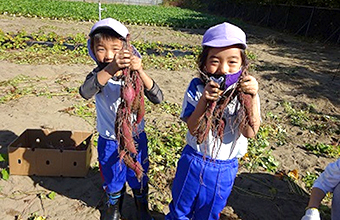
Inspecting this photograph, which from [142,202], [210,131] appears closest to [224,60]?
[210,131]

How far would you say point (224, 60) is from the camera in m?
1.68

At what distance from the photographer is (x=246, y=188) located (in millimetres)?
3432

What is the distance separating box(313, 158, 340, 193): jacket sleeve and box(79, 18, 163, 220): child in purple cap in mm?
1298

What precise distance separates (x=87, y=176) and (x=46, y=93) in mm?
2855

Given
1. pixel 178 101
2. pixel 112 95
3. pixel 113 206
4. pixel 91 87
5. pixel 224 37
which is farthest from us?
pixel 178 101

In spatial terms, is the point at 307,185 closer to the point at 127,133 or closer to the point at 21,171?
the point at 127,133

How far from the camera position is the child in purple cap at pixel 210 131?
1.60 meters

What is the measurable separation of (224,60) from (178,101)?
4.13m

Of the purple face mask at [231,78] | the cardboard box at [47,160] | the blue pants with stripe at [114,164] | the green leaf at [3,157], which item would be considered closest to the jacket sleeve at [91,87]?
the blue pants with stripe at [114,164]

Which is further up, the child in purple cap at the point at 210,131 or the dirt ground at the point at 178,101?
the child in purple cap at the point at 210,131

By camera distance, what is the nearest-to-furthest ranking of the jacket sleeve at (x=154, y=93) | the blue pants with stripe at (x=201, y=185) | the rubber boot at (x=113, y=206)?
1. the blue pants with stripe at (x=201, y=185)
2. the jacket sleeve at (x=154, y=93)
3. the rubber boot at (x=113, y=206)

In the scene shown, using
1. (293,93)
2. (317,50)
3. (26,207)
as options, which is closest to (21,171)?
(26,207)

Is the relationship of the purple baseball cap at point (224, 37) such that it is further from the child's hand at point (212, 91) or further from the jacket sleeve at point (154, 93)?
the jacket sleeve at point (154, 93)

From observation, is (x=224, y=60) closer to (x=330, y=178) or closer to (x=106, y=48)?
(x=106, y=48)
